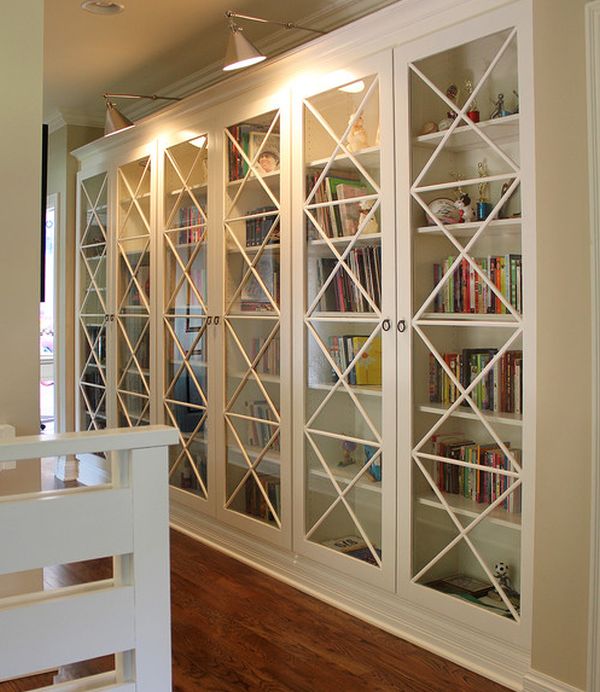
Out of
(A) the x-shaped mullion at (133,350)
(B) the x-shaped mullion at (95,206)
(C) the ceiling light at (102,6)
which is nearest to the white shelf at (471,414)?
(A) the x-shaped mullion at (133,350)

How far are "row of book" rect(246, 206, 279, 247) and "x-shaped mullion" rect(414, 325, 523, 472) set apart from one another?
1054 mm

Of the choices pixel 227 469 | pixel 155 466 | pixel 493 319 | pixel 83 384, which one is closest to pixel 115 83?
pixel 83 384

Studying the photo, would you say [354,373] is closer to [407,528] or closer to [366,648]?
[407,528]

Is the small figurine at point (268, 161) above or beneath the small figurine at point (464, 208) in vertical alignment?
above

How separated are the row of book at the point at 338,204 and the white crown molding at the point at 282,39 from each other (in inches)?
33.7

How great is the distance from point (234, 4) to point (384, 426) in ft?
7.15

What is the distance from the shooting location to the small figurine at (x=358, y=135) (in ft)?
10.1

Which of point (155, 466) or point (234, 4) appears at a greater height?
point (234, 4)

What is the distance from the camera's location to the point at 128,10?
3898 mm

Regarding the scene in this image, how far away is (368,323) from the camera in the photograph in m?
3.08

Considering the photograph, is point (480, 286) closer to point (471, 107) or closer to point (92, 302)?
point (471, 107)

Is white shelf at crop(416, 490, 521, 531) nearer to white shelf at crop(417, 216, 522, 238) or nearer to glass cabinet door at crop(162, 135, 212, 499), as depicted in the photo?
white shelf at crop(417, 216, 522, 238)

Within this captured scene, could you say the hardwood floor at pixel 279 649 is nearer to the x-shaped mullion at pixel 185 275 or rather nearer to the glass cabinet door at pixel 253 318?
the glass cabinet door at pixel 253 318

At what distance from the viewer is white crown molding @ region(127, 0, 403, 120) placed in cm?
375
